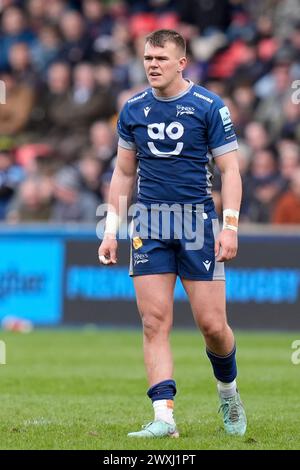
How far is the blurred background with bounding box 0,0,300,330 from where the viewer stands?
1795 centimetres

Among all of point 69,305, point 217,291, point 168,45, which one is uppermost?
point 168,45

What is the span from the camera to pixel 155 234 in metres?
8.45

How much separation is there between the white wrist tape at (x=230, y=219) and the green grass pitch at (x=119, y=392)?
53.2 inches

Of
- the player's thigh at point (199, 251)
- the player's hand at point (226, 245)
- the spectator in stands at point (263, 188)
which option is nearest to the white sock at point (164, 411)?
the player's thigh at point (199, 251)

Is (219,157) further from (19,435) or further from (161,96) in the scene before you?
(19,435)

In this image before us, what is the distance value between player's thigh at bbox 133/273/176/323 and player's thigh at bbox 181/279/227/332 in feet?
0.54

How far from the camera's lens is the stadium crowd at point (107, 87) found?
1919cm

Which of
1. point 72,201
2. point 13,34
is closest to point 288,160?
point 72,201

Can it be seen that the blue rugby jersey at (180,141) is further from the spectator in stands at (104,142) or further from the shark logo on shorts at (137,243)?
the spectator in stands at (104,142)

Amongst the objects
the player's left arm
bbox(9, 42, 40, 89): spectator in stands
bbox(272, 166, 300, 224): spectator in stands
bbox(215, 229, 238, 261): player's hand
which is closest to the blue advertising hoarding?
bbox(272, 166, 300, 224): spectator in stands

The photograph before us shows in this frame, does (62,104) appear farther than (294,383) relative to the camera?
Yes

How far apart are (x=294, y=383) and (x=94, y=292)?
675cm
